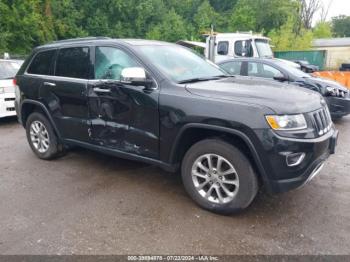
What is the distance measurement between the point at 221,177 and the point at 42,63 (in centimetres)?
334

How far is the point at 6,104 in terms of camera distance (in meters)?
8.08

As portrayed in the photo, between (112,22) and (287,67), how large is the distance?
2800cm

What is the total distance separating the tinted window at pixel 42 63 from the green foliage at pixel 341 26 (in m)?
77.4

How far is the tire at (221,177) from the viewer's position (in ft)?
10.7

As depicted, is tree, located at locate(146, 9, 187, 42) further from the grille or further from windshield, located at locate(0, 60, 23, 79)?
the grille

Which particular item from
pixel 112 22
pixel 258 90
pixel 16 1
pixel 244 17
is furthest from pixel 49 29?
pixel 258 90

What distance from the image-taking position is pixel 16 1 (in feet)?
67.3

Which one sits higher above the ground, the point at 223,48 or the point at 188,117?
the point at 223,48

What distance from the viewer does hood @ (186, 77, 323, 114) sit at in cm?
314

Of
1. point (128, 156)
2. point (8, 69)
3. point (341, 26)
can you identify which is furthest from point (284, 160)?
point (341, 26)

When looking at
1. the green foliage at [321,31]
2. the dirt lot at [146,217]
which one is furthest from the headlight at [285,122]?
the green foliage at [321,31]

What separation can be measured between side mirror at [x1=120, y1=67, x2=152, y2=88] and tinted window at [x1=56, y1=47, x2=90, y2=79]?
33.1 inches

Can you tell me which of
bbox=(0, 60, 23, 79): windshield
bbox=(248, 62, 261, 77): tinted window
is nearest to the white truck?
bbox=(248, 62, 261, 77): tinted window

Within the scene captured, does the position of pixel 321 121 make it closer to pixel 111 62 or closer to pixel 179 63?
pixel 179 63
